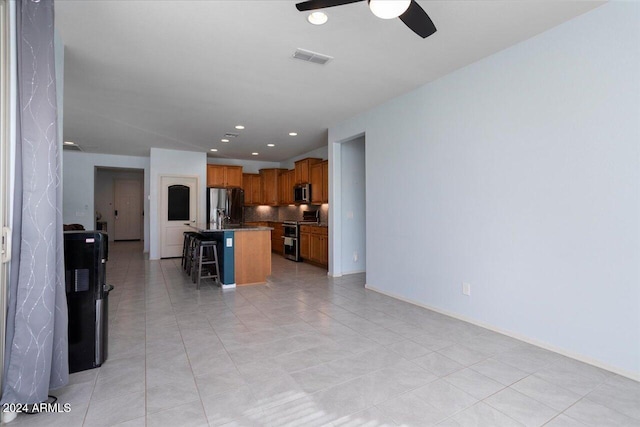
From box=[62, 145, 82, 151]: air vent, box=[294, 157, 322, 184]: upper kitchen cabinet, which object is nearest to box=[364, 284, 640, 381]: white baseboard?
box=[294, 157, 322, 184]: upper kitchen cabinet

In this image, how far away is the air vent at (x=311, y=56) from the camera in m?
3.10

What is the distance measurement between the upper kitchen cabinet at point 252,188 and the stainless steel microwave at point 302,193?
5.23ft

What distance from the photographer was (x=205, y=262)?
5.01 metres

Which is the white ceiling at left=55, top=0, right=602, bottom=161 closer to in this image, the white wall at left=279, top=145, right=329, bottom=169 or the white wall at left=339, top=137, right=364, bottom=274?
the white wall at left=339, top=137, right=364, bottom=274

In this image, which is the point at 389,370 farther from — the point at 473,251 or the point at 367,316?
the point at 473,251

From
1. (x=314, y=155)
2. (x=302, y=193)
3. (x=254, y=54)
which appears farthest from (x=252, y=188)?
(x=254, y=54)


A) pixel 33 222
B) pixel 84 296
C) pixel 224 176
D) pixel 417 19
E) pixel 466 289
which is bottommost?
pixel 466 289

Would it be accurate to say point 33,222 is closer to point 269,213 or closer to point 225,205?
point 225,205

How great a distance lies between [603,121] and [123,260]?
8612mm

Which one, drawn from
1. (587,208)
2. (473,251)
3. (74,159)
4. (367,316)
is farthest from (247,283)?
(74,159)

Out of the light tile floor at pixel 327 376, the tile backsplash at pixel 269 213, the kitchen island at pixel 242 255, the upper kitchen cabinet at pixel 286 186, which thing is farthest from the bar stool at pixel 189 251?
the tile backsplash at pixel 269 213

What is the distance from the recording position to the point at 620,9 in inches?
91.8

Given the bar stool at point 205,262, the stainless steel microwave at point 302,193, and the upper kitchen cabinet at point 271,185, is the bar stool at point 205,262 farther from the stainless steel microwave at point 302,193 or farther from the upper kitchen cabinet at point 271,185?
the upper kitchen cabinet at point 271,185

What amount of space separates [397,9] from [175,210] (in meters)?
7.30
